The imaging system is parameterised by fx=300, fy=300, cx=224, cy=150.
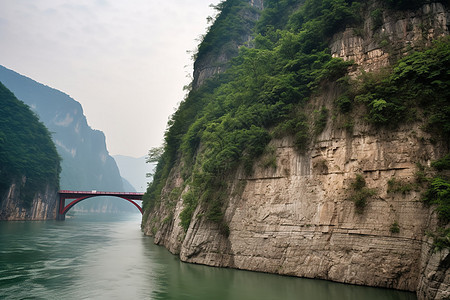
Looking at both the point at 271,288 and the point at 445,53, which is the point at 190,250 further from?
the point at 445,53

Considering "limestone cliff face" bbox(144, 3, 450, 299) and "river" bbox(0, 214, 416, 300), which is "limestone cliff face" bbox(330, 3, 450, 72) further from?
"river" bbox(0, 214, 416, 300)

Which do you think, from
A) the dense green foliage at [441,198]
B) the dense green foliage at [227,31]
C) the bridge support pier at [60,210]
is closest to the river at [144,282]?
the dense green foliage at [441,198]

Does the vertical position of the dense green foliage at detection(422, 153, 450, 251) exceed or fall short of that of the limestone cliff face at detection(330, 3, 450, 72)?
it falls short

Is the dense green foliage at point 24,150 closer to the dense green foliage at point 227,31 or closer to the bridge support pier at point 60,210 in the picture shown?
the bridge support pier at point 60,210

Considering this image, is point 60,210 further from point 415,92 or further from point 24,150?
point 415,92

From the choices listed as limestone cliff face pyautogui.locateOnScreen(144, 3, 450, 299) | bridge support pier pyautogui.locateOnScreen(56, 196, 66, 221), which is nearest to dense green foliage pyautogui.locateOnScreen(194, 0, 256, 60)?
limestone cliff face pyautogui.locateOnScreen(144, 3, 450, 299)

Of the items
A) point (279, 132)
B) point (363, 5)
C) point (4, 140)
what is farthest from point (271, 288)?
point (4, 140)
